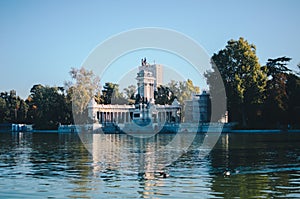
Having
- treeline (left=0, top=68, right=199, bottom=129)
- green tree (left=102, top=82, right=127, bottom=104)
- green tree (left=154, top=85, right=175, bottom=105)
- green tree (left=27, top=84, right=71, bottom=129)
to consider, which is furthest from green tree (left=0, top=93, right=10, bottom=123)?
green tree (left=154, top=85, right=175, bottom=105)

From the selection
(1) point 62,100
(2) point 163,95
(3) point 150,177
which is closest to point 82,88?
(1) point 62,100

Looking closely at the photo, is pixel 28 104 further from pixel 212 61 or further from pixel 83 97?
pixel 212 61

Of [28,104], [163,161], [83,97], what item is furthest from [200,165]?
[28,104]

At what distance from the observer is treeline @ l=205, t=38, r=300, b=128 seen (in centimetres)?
6141

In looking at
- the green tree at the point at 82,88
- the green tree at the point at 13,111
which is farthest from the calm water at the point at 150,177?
the green tree at the point at 13,111

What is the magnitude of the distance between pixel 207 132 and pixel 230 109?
18.0 feet

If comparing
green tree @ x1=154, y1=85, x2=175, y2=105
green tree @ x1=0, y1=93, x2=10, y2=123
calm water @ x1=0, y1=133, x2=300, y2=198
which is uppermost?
green tree @ x1=154, y1=85, x2=175, y2=105

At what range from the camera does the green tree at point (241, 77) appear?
62.5 metres

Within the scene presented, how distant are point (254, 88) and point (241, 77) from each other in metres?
2.50

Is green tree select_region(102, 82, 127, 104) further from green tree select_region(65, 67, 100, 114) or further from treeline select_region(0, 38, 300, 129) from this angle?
treeline select_region(0, 38, 300, 129)

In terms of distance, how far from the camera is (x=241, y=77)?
64.1 m

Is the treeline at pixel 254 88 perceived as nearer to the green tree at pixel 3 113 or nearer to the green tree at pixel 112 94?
the green tree at pixel 112 94

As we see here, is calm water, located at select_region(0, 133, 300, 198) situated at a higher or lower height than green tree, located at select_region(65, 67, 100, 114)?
lower

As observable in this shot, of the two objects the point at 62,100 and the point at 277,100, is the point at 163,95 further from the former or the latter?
the point at 277,100
